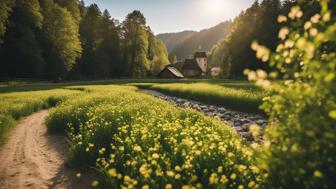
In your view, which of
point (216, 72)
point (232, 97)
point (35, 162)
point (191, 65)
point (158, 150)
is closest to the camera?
point (158, 150)

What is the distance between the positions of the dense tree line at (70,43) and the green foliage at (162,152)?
28.0 metres

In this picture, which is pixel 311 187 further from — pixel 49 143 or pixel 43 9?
pixel 43 9

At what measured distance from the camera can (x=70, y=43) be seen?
51.0m

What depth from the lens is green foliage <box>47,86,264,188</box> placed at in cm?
500

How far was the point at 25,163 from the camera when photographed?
851cm

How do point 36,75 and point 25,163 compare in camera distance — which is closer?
point 25,163

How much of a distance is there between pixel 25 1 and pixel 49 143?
4014 centimetres

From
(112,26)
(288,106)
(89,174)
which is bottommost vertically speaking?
(89,174)

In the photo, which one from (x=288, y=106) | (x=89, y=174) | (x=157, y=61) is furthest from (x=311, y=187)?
(x=157, y=61)

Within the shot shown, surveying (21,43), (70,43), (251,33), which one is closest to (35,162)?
(21,43)

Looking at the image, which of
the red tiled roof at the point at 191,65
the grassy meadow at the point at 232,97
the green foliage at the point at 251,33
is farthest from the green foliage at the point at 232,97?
the red tiled roof at the point at 191,65

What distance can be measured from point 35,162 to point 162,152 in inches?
179

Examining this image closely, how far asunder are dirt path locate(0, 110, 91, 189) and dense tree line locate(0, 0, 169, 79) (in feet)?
79.6

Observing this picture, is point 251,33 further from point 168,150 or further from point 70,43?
point 168,150
